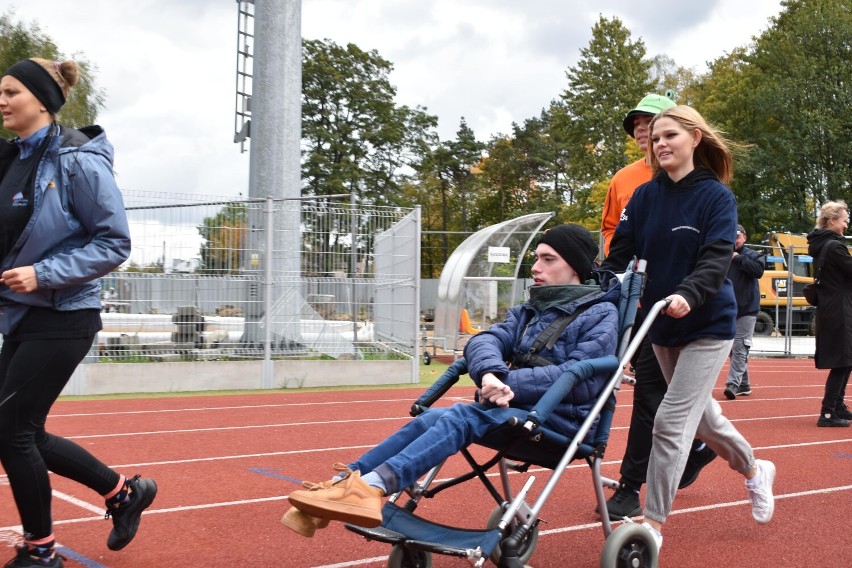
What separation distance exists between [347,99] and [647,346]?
149 ft

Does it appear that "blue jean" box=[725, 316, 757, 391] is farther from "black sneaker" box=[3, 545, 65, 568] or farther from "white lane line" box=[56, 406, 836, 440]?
"black sneaker" box=[3, 545, 65, 568]

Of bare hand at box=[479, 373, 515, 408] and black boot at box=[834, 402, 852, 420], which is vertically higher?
bare hand at box=[479, 373, 515, 408]

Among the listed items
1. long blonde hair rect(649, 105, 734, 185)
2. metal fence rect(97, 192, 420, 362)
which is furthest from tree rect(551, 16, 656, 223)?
long blonde hair rect(649, 105, 734, 185)

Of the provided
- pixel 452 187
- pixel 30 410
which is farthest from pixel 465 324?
pixel 452 187

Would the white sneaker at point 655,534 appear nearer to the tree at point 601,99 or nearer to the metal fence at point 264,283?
the metal fence at point 264,283

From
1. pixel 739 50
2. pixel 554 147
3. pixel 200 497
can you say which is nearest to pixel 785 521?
pixel 200 497

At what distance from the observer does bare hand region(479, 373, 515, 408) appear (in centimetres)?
370

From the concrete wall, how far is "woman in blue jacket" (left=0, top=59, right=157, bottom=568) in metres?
8.01

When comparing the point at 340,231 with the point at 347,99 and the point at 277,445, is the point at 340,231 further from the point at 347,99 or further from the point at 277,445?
the point at 347,99

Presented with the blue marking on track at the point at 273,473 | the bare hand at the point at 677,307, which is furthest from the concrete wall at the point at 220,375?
the bare hand at the point at 677,307

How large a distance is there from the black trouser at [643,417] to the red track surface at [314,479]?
34cm

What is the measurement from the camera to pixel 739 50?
5197cm

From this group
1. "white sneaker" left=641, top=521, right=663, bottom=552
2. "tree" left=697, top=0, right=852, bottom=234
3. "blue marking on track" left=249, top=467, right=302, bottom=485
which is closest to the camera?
"white sneaker" left=641, top=521, right=663, bottom=552

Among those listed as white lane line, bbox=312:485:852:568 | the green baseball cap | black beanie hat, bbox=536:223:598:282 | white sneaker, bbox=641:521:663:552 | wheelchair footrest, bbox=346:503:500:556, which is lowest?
white lane line, bbox=312:485:852:568
